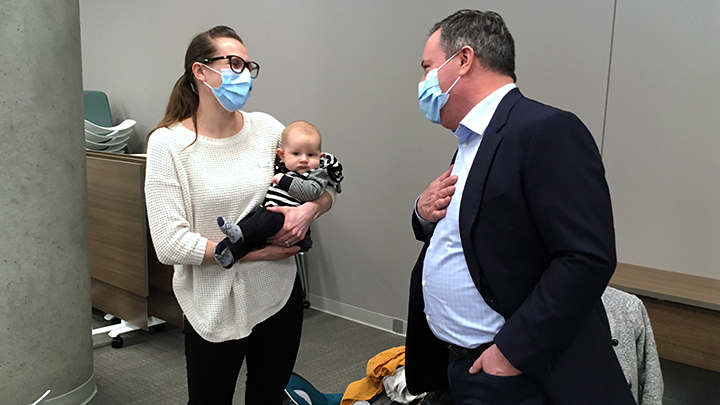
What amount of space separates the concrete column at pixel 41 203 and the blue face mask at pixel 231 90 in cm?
113

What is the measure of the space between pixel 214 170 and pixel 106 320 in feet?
9.21

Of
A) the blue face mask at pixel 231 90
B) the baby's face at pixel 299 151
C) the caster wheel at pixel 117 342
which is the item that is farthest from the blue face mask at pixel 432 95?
the caster wheel at pixel 117 342

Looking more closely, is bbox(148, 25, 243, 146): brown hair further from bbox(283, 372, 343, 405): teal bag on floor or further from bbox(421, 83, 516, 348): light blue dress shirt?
bbox(283, 372, 343, 405): teal bag on floor

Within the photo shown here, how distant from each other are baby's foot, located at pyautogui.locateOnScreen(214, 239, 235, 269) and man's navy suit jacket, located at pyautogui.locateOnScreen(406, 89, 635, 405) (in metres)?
0.72

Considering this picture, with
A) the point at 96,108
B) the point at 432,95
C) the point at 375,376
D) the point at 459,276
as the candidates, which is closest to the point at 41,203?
the point at 375,376

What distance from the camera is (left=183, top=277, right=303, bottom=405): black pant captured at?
67.8 inches

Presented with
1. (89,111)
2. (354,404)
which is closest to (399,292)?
(354,404)

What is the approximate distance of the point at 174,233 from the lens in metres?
1.62

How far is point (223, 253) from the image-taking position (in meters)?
1.64

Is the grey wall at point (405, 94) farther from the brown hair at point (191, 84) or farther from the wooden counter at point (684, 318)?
the brown hair at point (191, 84)

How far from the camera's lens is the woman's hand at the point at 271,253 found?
5.75 ft

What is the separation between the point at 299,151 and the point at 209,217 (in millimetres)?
354

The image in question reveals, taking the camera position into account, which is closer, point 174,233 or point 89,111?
point 174,233

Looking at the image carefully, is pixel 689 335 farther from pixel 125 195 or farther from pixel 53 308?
pixel 125 195
